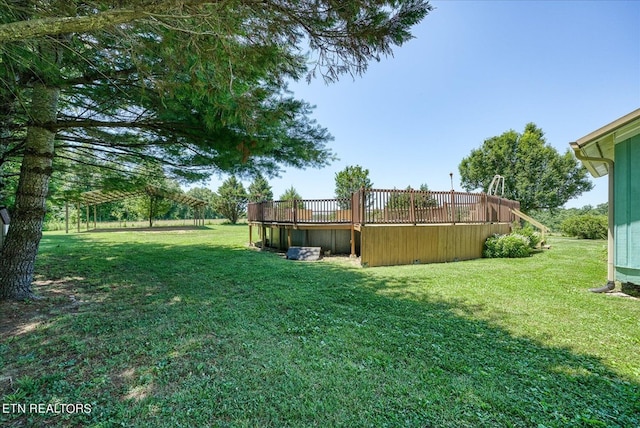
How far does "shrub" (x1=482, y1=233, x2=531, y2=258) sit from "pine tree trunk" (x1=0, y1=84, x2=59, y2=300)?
1119 centimetres

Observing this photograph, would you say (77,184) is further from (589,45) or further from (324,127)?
(589,45)

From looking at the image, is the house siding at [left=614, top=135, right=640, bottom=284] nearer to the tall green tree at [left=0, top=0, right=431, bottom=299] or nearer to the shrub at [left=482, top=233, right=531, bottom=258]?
the shrub at [left=482, top=233, right=531, bottom=258]

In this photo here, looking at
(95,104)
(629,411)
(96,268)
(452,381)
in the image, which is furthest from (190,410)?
(96,268)

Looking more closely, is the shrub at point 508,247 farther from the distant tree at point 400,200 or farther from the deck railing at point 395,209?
the distant tree at point 400,200

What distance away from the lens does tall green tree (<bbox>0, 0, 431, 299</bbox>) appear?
251 centimetres

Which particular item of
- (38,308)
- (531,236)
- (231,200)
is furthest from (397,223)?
(231,200)

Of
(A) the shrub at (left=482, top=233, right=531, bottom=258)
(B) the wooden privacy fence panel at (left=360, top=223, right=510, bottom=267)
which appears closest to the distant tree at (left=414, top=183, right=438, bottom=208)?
(B) the wooden privacy fence panel at (left=360, top=223, right=510, bottom=267)

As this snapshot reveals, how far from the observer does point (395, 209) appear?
776 centimetres

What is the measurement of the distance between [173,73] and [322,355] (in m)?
3.59

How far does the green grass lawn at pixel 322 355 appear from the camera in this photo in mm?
1745

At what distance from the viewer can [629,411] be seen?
1.76m

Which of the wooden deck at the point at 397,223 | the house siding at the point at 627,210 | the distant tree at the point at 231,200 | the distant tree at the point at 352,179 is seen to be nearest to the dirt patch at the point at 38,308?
the wooden deck at the point at 397,223

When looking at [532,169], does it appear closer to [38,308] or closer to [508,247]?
[508,247]

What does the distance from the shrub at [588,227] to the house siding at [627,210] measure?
13.3 metres
